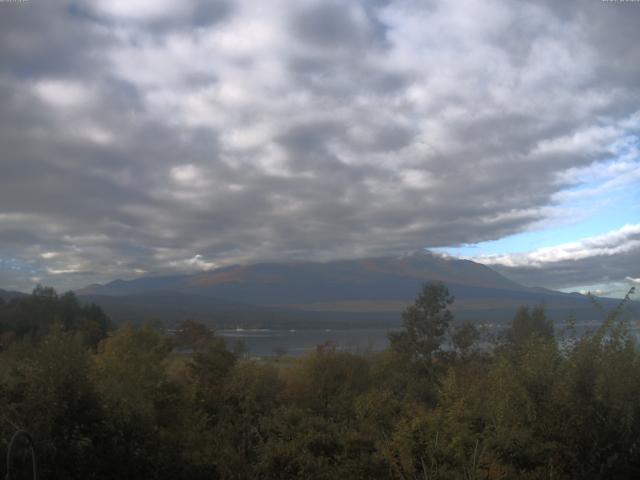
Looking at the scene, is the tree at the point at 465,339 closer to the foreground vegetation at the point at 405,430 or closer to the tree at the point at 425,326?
the tree at the point at 425,326

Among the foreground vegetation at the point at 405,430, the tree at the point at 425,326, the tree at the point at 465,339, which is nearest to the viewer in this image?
the foreground vegetation at the point at 405,430

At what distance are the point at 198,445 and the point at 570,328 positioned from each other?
29.1 feet

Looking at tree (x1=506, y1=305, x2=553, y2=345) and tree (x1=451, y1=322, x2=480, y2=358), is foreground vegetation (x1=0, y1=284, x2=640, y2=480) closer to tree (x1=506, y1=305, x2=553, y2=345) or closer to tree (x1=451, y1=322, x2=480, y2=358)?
tree (x1=506, y1=305, x2=553, y2=345)

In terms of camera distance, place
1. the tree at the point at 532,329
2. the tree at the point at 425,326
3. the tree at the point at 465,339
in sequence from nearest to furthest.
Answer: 1. the tree at the point at 532,329
2. the tree at the point at 465,339
3. the tree at the point at 425,326

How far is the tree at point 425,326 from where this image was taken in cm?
4566

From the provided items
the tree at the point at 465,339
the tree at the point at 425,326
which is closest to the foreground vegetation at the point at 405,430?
the tree at the point at 465,339

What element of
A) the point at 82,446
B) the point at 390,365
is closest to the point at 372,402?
the point at 82,446

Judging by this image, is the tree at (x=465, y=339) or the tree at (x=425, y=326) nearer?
the tree at (x=465, y=339)

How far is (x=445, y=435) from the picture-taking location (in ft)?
36.1

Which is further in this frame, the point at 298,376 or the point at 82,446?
the point at 298,376

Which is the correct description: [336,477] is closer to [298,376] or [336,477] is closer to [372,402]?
[372,402]

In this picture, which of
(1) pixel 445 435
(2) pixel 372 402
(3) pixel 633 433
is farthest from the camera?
(2) pixel 372 402

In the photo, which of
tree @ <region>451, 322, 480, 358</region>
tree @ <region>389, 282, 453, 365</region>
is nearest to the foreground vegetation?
tree @ <region>451, 322, 480, 358</region>

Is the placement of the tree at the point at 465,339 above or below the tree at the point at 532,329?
below
